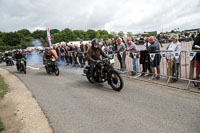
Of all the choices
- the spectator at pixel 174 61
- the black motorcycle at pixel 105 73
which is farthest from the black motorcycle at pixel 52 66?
the spectator at pixel 174 61

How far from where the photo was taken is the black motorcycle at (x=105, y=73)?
632 cm

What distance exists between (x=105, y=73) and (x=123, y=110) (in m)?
2.59

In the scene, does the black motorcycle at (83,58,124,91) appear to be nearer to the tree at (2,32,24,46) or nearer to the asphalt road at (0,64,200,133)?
the asphalt road at (0,64,200,133)

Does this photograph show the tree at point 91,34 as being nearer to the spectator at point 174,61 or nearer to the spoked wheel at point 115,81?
the spectator at point 174,61

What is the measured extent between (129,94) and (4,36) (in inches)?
5332

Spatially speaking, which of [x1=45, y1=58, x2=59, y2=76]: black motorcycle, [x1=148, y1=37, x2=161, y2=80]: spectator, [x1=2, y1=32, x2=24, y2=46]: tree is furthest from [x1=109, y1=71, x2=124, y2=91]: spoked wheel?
[x1=2, y1=32, x2=24, y2=46]: tree

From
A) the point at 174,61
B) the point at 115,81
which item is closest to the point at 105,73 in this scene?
the point at 115,81

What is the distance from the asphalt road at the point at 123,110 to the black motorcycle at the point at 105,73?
1.14ft

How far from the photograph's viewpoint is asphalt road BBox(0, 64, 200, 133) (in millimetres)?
3605

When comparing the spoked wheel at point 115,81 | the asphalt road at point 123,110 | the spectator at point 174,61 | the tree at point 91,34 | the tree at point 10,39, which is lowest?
the asphalt road at point 123,110

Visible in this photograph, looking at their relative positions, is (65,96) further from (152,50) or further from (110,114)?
(152,50)

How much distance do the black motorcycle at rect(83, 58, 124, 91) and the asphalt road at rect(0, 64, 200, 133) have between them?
1.14 feet

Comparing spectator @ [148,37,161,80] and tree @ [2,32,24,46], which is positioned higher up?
tree @ [2,32,24,46]

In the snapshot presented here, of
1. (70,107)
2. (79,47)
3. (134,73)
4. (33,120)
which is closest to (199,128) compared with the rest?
(70,107)
